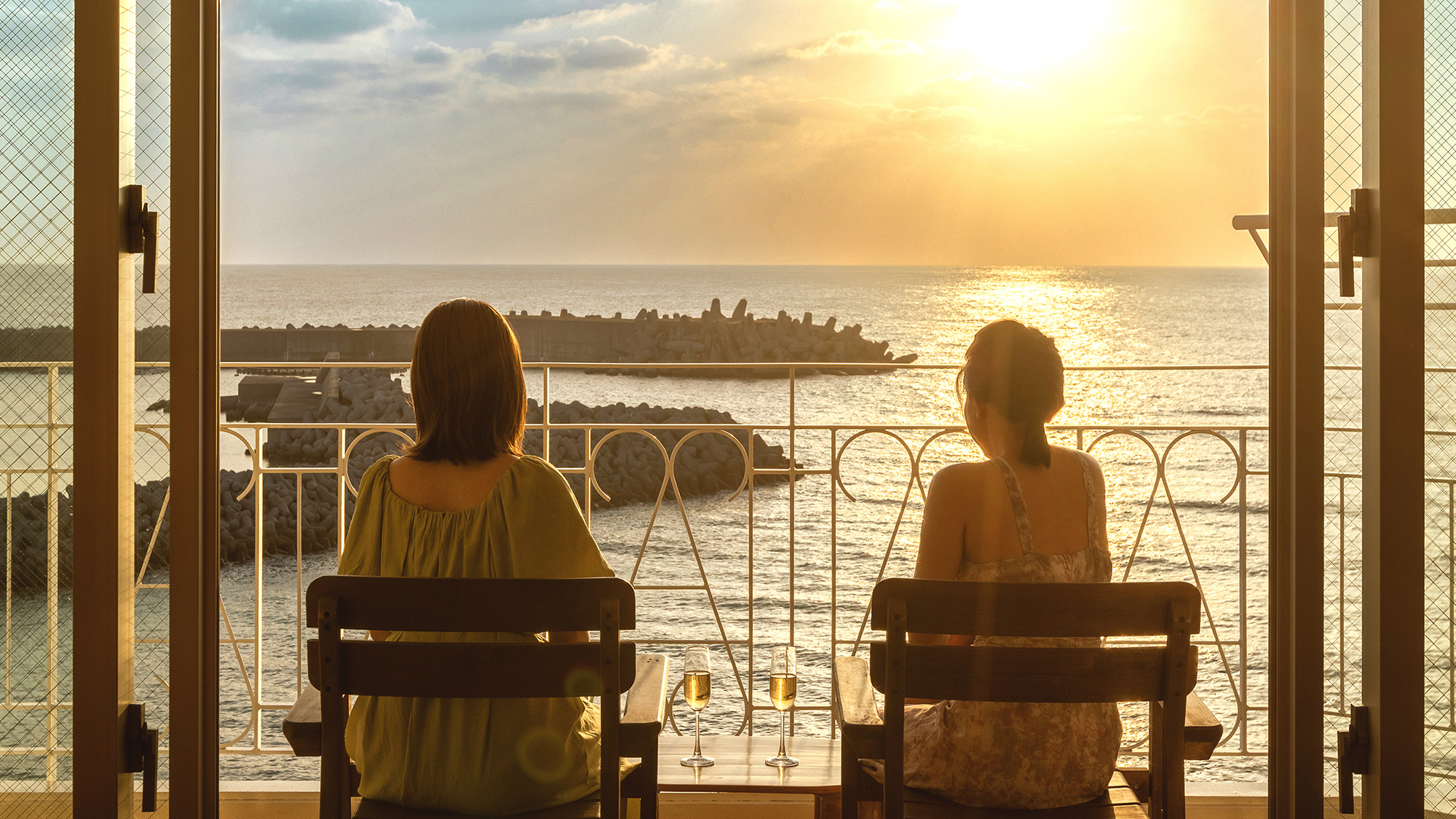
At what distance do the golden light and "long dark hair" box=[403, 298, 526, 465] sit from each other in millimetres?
2035

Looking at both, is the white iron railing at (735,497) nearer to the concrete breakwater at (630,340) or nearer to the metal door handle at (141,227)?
the metal door handle at (141,227)

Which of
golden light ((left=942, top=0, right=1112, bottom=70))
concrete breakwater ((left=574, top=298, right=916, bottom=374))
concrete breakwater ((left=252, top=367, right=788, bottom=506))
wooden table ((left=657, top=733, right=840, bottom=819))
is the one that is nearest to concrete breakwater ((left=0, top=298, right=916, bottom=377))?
concrete breakwater ((left=574, top=298, right=916, bottom=374))

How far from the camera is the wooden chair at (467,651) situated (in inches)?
50.7

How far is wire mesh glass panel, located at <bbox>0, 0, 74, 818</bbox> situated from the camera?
1.61 m

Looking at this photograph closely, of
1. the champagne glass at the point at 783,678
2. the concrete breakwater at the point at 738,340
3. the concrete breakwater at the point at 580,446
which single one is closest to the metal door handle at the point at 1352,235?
the champagne glass at the point at 783,678

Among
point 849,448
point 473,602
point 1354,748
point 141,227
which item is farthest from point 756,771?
point 849,448

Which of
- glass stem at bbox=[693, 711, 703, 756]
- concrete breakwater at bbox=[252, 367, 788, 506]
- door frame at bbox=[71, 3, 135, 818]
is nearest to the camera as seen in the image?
door frame at bbox=[71, 3, 135, 818]

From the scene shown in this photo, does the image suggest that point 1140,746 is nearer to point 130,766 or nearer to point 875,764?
point 875,764

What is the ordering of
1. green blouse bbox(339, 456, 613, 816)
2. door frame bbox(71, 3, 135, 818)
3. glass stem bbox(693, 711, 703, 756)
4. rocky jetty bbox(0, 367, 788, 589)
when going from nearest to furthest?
green blouse bbox(339, 456, 613, 816) → door frame bbox(71, 3, 135, 818) → glass stem bbox(693, 711, 703, 756) → rocky jetty bbox(0, 367, 788, 589)

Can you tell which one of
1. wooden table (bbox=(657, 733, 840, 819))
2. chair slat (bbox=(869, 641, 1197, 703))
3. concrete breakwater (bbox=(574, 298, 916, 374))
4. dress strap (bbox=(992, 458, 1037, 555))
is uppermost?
concrete breakwater (bbox=(574, 298, 916, 374))

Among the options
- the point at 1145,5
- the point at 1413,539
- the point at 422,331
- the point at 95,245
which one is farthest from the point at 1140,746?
the point at 1145,5

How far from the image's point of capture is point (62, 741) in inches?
65.5

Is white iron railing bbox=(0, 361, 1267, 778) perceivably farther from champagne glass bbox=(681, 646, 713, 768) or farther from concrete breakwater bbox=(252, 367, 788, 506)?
concrete breakwater bbox=(252, 367, 788, 506)

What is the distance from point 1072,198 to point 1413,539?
2117cm
